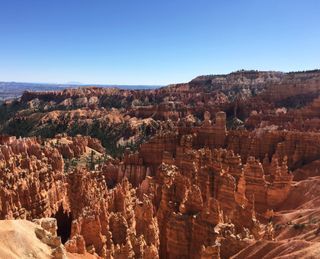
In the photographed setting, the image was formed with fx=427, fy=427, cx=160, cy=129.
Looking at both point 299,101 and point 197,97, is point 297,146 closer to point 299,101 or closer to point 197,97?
point 299,101

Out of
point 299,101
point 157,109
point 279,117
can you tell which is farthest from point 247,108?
point 157,109

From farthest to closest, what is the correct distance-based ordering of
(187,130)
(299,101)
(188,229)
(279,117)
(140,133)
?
(140,133) → (299,101) → (279,117) → (187,130) → (188,229)

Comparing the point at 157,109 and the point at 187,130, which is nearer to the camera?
the point at 187,130

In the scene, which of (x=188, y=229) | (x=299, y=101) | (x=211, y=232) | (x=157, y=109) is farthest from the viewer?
(x=157, y=109)

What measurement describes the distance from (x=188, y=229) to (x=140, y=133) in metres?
66.5

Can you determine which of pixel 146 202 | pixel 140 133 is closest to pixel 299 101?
pixel 140 133

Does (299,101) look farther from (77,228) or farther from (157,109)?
(77,228)

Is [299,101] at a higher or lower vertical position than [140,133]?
higher

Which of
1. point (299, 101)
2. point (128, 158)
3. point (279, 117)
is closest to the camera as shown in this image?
point (128, 158)

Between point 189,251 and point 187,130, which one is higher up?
point 187,130

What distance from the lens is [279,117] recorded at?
211 ft

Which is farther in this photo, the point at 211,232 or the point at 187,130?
the point at 187,130

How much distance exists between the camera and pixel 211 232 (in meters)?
23.4

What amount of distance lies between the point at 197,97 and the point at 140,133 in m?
33.9
